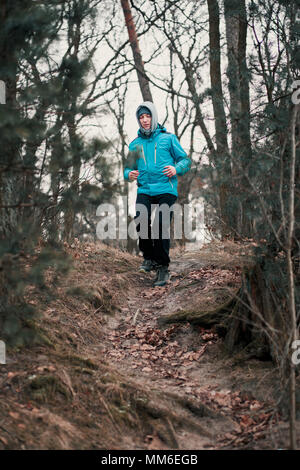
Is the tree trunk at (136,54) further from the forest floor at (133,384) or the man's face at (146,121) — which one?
the forest floor at (133,384)

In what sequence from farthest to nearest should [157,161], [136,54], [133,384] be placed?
1. [136,54]
2. [157,161]
3. [133,384]

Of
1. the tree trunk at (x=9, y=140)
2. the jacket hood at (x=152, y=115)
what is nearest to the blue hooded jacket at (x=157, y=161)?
the jacket hood at (x=152, y=115)

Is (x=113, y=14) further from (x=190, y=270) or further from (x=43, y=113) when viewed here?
(x=43, y=113)

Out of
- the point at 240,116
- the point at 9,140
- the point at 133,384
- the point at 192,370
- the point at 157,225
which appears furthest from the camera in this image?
the point at 157,225

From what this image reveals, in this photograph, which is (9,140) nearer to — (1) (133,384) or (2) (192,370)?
(1) (133,384)

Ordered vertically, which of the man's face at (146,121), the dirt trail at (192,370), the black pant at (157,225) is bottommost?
the dirt trail at (192,370)

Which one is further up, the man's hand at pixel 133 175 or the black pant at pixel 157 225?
the man's hand at pixel 133 175

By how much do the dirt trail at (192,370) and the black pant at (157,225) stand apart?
1.89 ft

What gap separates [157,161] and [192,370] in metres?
3.14

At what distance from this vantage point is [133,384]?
15.6ft

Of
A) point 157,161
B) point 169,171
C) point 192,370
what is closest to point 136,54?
point 157,161

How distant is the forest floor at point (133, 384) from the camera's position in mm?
3973

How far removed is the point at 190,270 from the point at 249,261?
2.91 meters

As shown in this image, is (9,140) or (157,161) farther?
(157,161)
